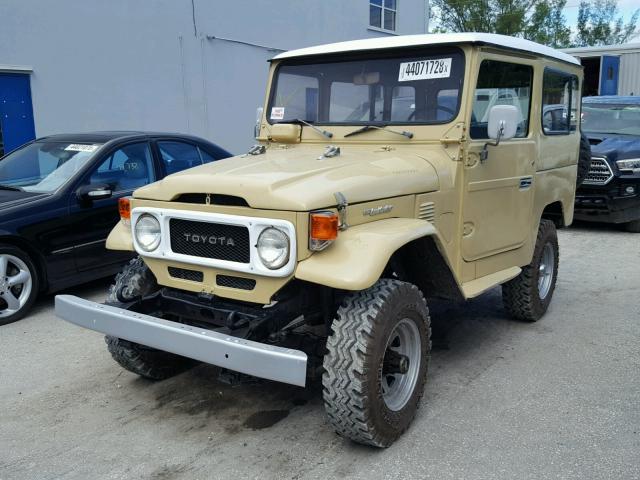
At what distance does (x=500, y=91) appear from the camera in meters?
4.40

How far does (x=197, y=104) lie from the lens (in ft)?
42.7

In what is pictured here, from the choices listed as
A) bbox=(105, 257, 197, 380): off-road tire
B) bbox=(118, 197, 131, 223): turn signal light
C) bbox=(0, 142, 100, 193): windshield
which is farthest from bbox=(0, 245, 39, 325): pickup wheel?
bbox=(118, 197, 131, 223): turn signal light

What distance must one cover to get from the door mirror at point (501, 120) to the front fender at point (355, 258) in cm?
112

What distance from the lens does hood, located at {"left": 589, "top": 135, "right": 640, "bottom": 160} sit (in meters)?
9.30

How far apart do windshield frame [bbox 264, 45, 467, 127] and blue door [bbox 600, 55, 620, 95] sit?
1605 centimetres

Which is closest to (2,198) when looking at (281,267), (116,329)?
(116,329)

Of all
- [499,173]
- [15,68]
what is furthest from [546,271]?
[15,68]

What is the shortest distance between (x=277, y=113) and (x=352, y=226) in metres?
1.81

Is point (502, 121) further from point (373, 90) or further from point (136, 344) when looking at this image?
point (136, 344)

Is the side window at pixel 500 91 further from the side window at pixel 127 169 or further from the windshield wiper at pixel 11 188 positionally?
the windshield wiper at pixel 11 188

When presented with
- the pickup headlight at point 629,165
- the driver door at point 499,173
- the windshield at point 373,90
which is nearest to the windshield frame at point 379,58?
the windshield at point 373,90

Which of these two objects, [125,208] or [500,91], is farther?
[500,91]

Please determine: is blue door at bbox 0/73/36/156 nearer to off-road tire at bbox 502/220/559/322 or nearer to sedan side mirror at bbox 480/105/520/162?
off-road tire at bbox 502/220/559/322

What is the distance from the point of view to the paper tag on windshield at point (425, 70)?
4082mm
